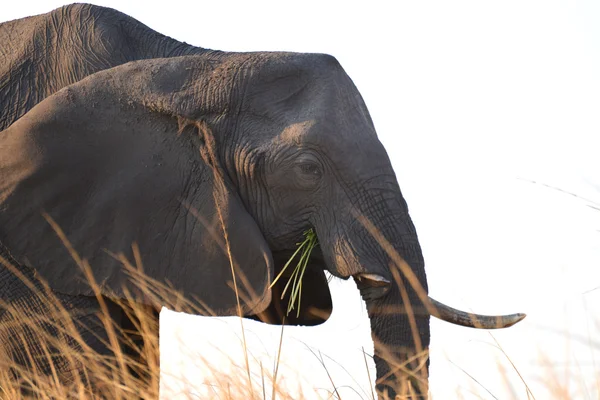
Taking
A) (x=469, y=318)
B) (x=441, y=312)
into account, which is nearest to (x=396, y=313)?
(x=441, y=312)

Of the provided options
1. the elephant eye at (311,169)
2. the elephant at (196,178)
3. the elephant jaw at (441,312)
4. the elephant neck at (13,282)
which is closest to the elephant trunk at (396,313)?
the elephant jaw at (441,312)

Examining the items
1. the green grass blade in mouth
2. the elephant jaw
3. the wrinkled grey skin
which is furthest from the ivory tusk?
the green grass blade in mouth

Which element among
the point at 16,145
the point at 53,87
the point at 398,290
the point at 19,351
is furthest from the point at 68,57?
the point at 398,290

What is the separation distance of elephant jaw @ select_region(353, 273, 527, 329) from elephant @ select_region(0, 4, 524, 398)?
6 centimetres

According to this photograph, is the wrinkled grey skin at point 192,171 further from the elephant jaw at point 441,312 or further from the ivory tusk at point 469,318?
the ivory tusk at point 469,318

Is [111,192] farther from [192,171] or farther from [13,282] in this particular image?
[13,282]

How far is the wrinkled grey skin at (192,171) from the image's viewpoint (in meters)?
6.04

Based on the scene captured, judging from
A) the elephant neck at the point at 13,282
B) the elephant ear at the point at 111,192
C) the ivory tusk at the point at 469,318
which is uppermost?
the elephant ear at the point at 111,192

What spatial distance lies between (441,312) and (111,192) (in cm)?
192

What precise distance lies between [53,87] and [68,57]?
20 cm

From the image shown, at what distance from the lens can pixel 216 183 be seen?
6.27m

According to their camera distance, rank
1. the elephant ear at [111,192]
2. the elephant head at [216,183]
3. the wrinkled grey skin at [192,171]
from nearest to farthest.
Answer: the elephant head at [216,183] → the wrinkled grey skin at [192,171] → the elephant ear at [111,192]

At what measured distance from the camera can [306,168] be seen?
6.00 meters

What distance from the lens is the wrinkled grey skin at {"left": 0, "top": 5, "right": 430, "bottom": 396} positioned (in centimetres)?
604
